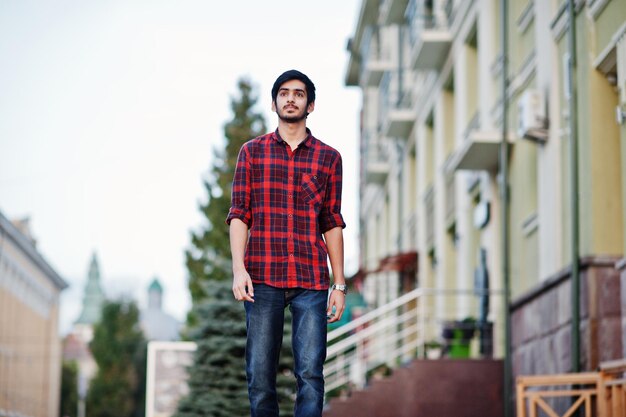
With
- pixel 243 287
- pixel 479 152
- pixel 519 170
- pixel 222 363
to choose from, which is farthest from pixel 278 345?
pixel 479 152

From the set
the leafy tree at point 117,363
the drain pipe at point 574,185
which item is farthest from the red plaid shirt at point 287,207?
the leafy tree at point 117,363

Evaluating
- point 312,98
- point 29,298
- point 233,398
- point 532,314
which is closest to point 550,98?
point 532,314

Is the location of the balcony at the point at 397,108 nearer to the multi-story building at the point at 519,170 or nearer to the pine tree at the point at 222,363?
the multi-story building at the point at 519,170

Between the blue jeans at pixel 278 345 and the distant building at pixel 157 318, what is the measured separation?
171 meters

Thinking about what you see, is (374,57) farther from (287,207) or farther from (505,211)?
(287,207)

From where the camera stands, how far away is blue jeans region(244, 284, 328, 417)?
6527mm

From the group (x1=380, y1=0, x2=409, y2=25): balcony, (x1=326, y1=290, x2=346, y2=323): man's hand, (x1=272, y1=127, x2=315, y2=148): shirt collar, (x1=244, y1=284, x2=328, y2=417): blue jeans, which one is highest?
(x1=380, y1=0, x2=409, y2=25): balcony

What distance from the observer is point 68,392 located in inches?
3927

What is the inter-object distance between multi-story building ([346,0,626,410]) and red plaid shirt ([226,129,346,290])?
6.04 meters

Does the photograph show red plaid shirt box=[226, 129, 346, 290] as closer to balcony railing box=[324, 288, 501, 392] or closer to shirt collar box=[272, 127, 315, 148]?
shirt collar box=[272, 127, 315, 148]

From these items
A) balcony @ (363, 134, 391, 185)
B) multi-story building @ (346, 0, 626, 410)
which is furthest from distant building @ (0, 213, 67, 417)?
multi-story building @ (346, 0, 626, 410)

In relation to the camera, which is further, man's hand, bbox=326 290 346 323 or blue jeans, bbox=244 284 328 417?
man's hand, bbox=326 290 346 323

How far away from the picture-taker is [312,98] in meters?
6.81

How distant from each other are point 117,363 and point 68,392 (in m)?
9.68
